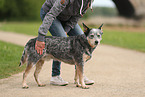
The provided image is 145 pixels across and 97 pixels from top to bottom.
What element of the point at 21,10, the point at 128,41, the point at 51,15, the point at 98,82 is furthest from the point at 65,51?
the point at 21,10

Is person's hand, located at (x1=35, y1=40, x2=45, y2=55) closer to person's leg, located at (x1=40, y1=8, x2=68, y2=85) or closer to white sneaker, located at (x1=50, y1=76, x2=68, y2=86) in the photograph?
person's leg, located at (x1=40, y1=8, x2=68, y2=85)

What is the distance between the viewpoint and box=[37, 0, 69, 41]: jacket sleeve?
5.31 meters

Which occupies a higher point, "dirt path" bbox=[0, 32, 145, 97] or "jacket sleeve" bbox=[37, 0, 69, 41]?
"jacket sleeve" bbox=[37, 0, 69, 41]

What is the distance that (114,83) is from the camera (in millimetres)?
6098

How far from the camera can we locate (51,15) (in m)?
5.36

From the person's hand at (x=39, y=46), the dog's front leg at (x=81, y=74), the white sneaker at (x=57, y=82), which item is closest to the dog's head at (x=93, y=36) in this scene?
the dog's front leg at (x=81, y=74)

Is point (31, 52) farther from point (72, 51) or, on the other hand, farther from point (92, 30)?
point (92, 30)

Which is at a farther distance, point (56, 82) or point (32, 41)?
point (56, 82)

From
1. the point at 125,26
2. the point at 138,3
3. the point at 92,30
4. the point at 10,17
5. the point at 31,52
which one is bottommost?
the point at 31,52

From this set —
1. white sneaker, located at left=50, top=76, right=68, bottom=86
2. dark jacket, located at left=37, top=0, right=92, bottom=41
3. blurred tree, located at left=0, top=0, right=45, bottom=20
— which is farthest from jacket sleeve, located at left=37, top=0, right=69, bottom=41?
blurred tree, located at left=0, top=0, right=45, bottom=20

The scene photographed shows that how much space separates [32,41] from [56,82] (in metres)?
1.05

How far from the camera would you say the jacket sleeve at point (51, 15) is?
531 cm

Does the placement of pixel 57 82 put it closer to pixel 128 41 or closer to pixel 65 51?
→ pixel 65 51

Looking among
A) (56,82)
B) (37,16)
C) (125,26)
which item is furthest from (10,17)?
(56,82)
